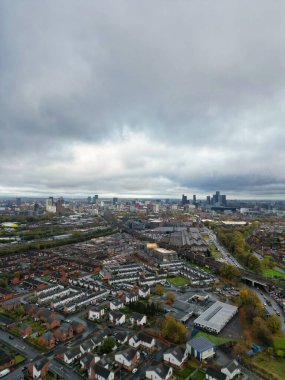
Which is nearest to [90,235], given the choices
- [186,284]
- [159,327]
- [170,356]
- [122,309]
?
[186,284]

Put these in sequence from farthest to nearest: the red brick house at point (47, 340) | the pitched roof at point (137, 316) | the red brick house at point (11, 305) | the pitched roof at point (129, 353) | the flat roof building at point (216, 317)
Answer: the red brick house at point (11, 305)
the pitched roof at point (137, 316)
the flat roof building at point (216, 317)
the red brick house at point (47, 340)
the pitched roof at point (129, 353)

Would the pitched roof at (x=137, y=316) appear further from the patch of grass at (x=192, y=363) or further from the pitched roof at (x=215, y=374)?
the pitched roof at (x=215, y=374)

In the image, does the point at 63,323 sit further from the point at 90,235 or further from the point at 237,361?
the point at 90,235

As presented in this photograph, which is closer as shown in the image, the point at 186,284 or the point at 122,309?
the point at 122,309

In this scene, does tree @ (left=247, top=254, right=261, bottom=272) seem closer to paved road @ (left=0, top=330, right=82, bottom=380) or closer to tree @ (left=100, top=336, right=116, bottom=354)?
tree @ (left=100, top=336, right=116, bottom=354)

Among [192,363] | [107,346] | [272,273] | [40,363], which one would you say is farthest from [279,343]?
[272,273]

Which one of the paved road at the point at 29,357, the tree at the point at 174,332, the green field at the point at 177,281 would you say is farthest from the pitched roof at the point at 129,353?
the green field at the point at 177,281

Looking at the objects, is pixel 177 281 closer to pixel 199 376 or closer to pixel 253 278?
pixel 253 278
